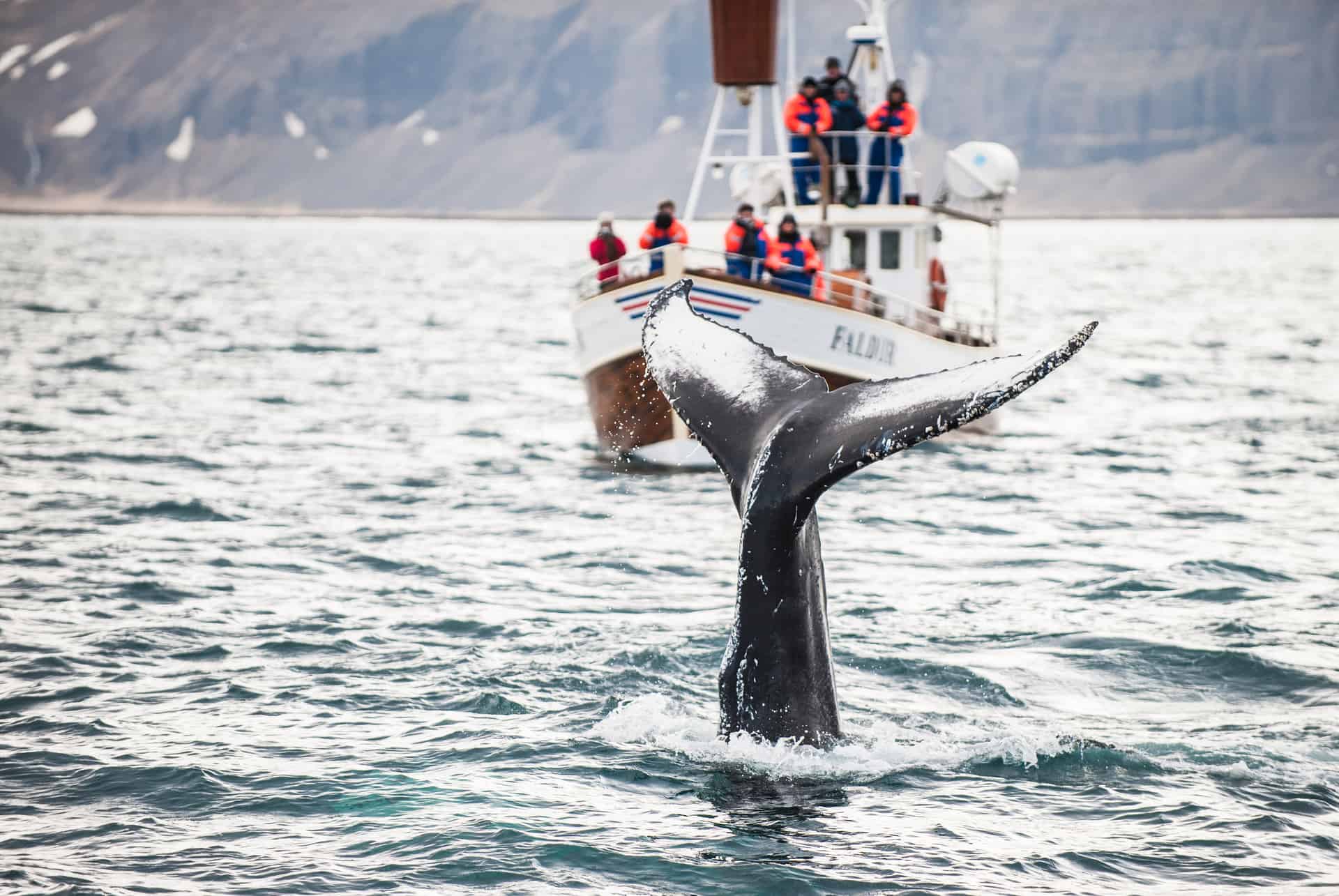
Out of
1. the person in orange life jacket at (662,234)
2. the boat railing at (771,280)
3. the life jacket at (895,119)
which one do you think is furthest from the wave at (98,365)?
the life jacket at (895,119)

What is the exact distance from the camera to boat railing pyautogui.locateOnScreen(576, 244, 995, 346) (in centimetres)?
2062

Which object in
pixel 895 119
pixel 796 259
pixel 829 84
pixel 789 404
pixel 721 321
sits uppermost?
pixel 829 84

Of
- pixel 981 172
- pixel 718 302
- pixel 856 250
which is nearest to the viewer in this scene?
pixel 718 302

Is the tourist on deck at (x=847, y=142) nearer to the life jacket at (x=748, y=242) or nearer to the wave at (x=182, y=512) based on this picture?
the life jacket at (x=748, y=242)

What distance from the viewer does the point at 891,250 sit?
82.1ft

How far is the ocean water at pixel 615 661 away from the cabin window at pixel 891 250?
2851 mm

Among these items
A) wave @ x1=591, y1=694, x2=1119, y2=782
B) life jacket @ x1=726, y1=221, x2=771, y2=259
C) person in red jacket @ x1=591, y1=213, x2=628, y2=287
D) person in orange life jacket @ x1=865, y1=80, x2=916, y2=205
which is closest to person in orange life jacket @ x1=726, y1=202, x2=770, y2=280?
→ life jacket @ x1=726, y1=221, x2=771, y2=259

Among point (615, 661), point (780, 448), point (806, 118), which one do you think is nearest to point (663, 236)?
point (806, 118)

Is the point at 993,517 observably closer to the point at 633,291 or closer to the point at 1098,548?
the point at 1098,548

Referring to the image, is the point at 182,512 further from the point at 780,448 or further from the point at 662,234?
the point at 780,448

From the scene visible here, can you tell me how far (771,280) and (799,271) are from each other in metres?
0.41

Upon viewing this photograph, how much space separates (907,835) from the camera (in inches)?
333

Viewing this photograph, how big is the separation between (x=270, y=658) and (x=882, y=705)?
14.4ft

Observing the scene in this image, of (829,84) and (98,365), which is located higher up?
(829,84)
